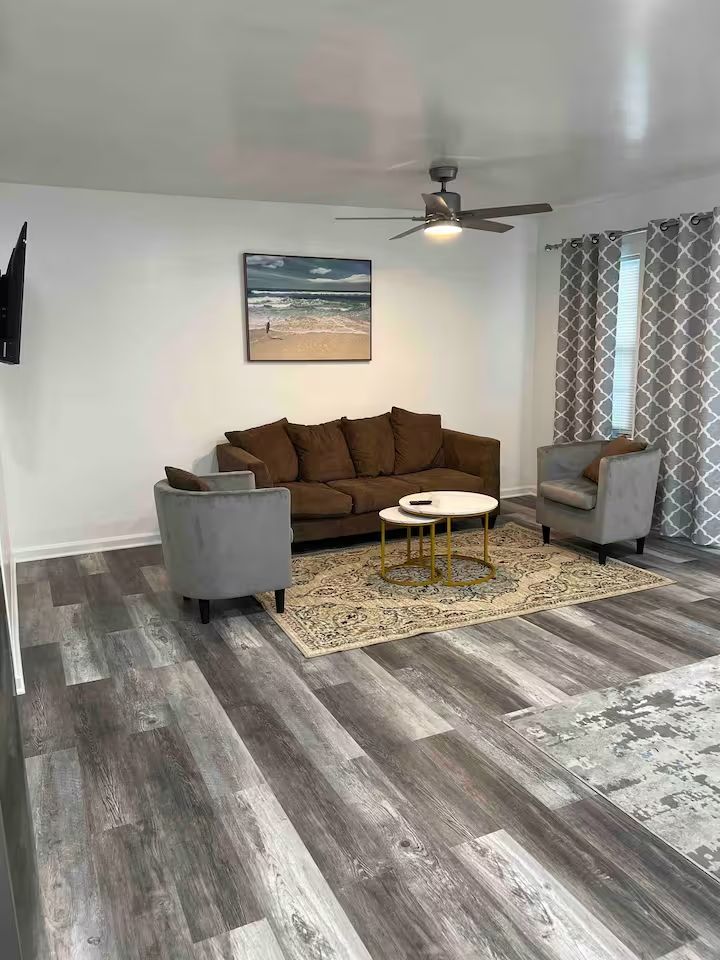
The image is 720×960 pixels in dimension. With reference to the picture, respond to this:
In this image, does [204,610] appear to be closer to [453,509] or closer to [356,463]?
[453,509]

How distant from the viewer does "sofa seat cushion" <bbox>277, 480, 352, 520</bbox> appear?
522 cm

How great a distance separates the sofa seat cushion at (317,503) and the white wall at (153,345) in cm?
96

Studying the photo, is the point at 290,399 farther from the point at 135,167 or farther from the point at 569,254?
the point at 569,254

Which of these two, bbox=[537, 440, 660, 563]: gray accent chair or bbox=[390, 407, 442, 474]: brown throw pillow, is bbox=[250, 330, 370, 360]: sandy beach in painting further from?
bbox=[537, 440, 660, 563]: gray accent chair

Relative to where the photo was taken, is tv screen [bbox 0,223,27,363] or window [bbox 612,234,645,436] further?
window [bbox 612,234,645,436]

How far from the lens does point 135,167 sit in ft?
14.9

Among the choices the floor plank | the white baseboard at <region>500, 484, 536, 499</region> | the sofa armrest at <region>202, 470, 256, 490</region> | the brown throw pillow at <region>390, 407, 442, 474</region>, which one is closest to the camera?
the floor plank

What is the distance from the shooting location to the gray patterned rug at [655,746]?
7.77 ft

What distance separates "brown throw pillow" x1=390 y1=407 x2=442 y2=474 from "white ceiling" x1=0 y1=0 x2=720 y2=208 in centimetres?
201

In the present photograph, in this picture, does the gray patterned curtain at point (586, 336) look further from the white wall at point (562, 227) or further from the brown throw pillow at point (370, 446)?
the brown throw pillow at point (370, 446)

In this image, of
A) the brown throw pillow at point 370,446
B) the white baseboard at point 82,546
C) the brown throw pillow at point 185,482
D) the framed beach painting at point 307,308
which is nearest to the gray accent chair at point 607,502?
the brown throw pillow at point 370,446

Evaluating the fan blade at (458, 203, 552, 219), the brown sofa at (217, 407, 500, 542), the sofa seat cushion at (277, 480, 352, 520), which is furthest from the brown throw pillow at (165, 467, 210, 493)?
the fan blade at (458, 203, 552, 219)

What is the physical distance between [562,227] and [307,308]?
8.29 feet

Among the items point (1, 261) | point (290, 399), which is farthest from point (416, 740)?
point (1, 261)
